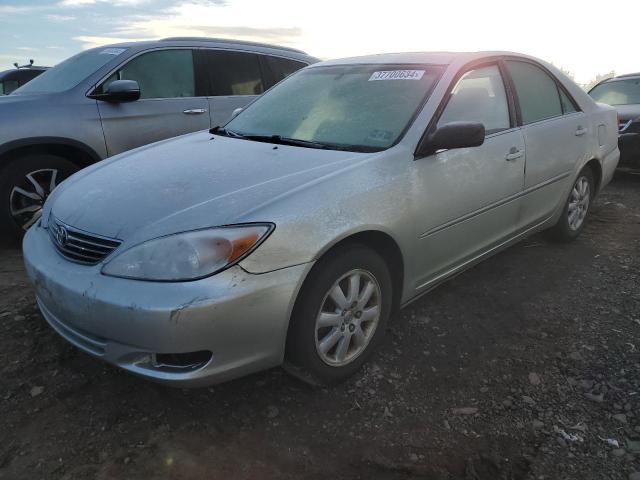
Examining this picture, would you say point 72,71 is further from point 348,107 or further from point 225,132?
point 348,107

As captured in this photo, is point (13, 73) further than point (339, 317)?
Result: Yes

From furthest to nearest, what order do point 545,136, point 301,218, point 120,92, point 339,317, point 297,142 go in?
1. point 120,92
2. point 545,136
3. point 297,142
4. point 339,317
5. point 301,218

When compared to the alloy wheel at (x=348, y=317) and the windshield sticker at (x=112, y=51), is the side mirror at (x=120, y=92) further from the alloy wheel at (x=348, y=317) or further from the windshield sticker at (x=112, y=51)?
the alloy wheel at (x=348, y=317)

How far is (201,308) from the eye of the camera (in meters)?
1.92

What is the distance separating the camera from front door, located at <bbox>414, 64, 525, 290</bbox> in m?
2.73

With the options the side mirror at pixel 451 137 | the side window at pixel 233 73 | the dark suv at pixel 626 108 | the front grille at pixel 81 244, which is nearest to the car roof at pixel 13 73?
the side window at pixel 233 73

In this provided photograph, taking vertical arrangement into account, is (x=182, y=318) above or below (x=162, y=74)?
below

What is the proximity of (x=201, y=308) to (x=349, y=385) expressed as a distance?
961 mm

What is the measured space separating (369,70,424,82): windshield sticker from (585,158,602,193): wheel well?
209 cm

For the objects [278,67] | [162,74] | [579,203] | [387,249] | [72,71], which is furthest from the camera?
[278,67]

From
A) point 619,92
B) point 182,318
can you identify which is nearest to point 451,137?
point 182,318

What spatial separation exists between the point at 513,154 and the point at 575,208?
1402 millimetres

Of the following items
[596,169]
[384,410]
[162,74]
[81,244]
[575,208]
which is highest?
[162,74]

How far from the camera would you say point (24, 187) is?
413 cm
